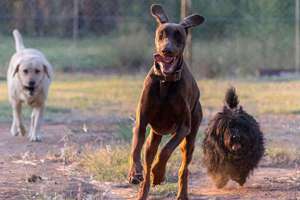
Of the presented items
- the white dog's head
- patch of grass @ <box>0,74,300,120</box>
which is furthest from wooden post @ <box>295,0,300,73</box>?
the white dog's head

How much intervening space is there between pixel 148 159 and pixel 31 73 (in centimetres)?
478

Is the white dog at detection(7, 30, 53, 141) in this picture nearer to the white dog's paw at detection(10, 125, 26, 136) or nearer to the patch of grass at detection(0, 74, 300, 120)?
the white dog's paw at detection(10, 125, 26, 136)

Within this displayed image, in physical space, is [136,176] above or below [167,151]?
below

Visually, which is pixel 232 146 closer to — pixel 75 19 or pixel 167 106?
pixel 167 106

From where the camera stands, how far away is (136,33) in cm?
1947

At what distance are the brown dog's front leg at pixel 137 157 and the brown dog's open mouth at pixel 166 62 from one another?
0.39 m

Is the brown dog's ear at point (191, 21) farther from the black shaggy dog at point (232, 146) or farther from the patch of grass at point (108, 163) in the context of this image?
the patch of grass at point (108, 163)

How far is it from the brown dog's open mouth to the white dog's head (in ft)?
15.9

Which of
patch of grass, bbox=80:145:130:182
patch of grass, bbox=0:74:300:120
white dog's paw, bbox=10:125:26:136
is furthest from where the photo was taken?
patch of grass, bbox=0:74:300:120

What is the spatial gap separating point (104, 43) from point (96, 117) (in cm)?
746

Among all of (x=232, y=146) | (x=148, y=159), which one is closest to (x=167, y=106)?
(x=148, y=159)

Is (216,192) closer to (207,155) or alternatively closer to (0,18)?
(207,155)

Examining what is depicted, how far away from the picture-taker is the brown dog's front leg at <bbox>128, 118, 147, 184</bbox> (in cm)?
580

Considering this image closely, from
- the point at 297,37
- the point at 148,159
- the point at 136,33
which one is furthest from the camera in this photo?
the point at 136,33
